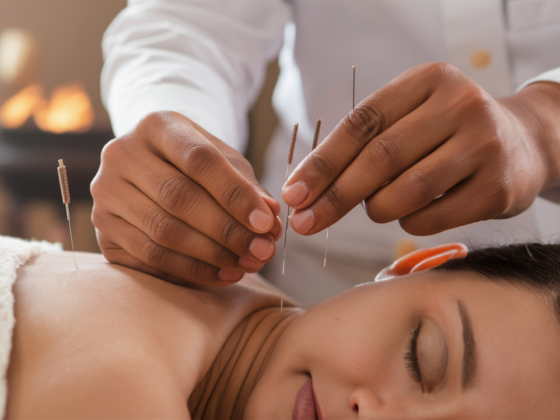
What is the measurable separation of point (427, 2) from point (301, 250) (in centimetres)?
99

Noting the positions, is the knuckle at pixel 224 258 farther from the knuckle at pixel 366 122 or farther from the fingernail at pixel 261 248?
the knuckle at pixel 366 122

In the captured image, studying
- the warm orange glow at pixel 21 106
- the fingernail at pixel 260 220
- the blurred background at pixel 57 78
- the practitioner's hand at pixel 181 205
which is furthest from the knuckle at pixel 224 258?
the warm orange glow at pixel 21 106

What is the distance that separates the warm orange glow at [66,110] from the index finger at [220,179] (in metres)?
2.26

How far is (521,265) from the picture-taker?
905 millimetres

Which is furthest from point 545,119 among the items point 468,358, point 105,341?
point 105,341

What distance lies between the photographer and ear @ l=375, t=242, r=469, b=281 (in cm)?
110

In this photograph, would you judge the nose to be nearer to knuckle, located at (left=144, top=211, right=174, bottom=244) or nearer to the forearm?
knuckle, located at (left=144, top=211, right=174, bottom=244)

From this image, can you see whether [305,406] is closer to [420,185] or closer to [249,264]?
[249,264]

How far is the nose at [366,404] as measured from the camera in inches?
29.3

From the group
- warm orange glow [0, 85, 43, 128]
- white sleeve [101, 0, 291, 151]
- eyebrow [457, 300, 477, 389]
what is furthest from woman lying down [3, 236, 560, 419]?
warm orange glow [0, 85, 43, 128]

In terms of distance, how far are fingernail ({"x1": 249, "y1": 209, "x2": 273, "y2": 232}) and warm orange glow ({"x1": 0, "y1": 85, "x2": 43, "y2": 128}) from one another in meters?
2.75

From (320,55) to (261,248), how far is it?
3.29 ft

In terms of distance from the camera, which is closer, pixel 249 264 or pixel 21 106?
pixel 249 264

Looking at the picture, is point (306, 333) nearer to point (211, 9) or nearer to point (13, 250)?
point (13, 250)
